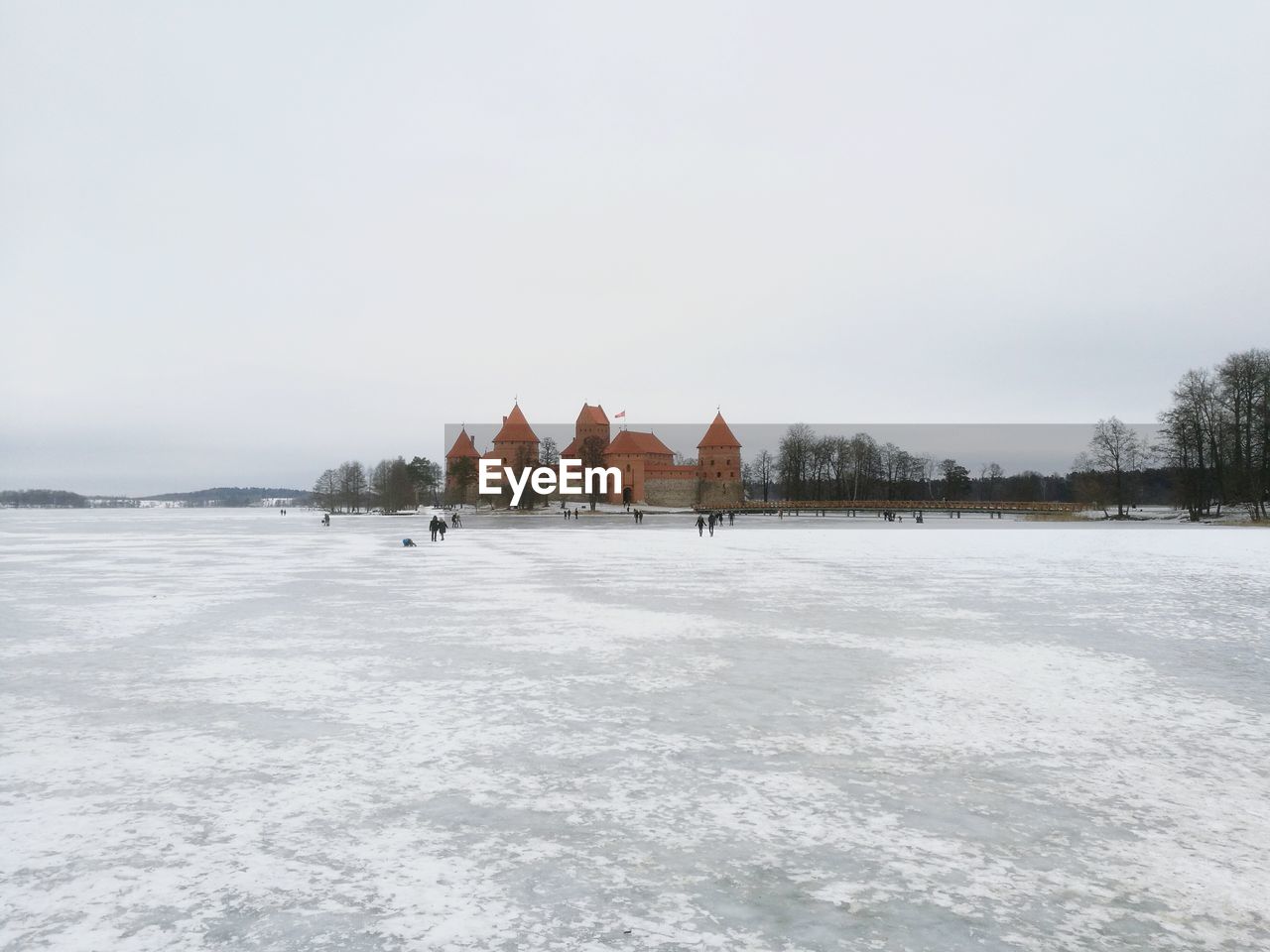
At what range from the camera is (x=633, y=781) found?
515 centimetres

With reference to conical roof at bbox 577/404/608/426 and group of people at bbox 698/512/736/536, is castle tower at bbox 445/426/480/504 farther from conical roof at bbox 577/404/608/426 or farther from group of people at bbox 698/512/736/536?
group of people at bbox 698/512/736/536

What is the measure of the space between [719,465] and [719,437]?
3657 millimetres

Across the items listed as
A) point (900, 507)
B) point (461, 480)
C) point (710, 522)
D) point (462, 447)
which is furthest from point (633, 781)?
point (462, 447)

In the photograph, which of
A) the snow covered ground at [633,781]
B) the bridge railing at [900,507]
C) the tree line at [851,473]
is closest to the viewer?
the snow covered ground at [633,781]

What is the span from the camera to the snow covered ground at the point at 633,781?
138 inches

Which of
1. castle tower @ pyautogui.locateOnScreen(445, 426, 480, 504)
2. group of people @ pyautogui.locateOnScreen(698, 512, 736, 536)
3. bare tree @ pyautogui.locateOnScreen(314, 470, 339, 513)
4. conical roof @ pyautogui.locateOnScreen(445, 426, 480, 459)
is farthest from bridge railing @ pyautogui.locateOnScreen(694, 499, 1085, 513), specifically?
bare tree @ pyautogui.locateOnScreen(314, 470, 339, 513)

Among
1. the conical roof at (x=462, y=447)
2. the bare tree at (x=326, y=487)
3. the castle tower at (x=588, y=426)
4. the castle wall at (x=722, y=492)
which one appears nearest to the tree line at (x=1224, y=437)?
the castle wall at (x=722, y=492)

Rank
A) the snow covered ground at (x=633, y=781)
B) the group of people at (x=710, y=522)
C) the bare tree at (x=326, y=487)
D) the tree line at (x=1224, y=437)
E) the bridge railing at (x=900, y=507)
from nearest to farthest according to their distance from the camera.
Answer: the snow covered ground at (x=633, y=781) < the group of people at (x=710, y=522) < the tree line at (x=1224, y=437) < the bridge railing at (x=900, y=507) < the bare tree at (x=326, y=487)

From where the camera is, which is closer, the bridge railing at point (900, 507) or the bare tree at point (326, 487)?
the bridge railing at point (900, 507)

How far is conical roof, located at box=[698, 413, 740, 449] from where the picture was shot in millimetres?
107625

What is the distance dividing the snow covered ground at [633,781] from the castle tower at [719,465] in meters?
94.4

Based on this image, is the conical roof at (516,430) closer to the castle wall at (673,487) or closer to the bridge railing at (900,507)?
the castle wall at (673,487)

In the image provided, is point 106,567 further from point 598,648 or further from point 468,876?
point 468,876

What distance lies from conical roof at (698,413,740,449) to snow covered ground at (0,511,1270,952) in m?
95.6
